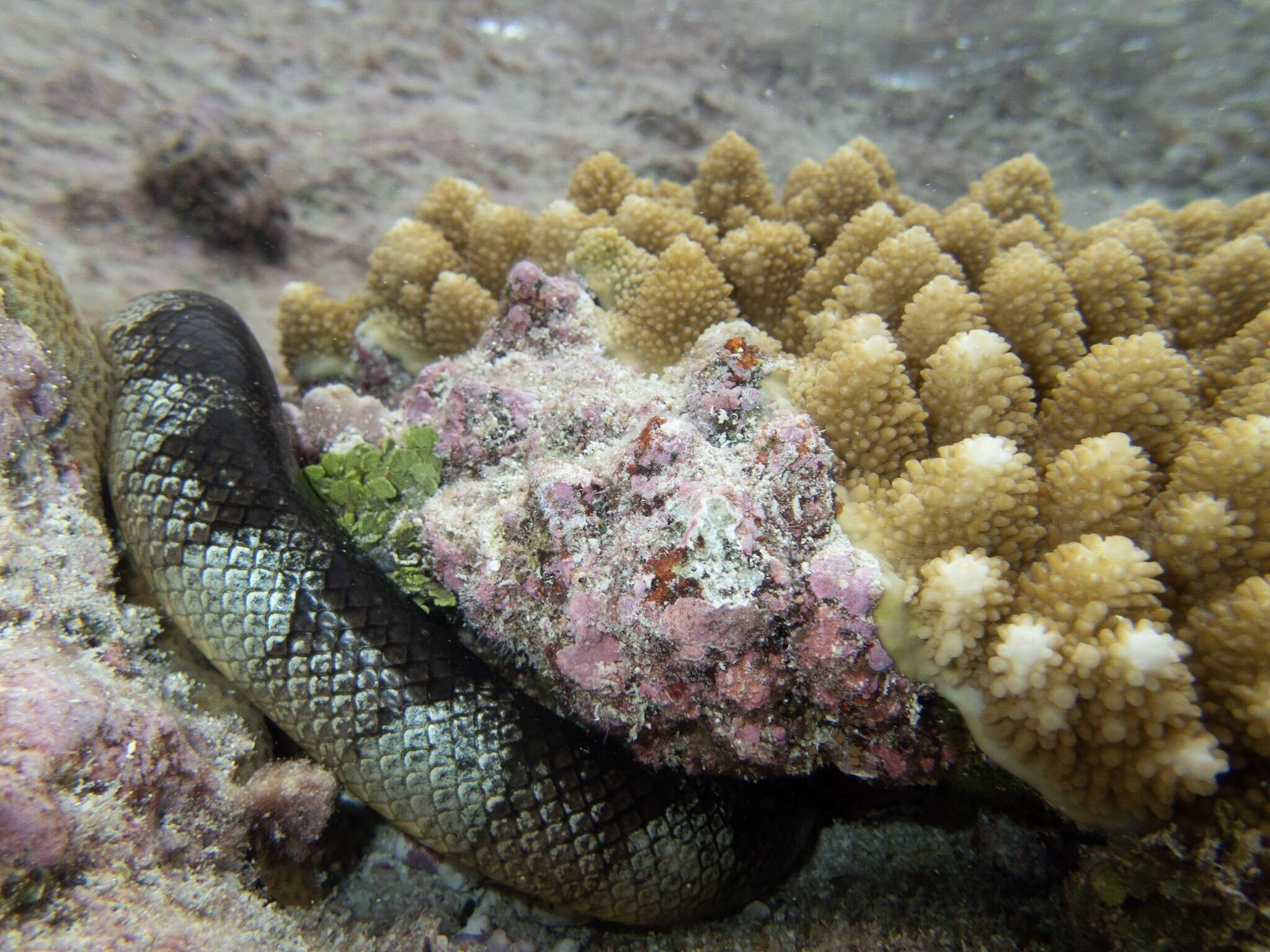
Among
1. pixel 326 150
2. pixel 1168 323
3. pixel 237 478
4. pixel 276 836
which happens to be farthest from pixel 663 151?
pixel 276 836

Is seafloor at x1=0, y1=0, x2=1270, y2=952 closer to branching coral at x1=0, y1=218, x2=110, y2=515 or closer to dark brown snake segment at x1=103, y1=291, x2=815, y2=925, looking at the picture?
dark brown snake segment at x1=103, y1=291, x2=815, y2=925

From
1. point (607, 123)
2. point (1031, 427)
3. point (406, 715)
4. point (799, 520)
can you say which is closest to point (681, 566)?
point (799, 520)

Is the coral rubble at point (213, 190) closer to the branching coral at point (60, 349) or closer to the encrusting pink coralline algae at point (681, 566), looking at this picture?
the branching coral at point (60, 349)

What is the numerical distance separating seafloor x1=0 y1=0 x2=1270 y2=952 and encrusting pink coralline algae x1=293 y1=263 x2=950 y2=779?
86cm

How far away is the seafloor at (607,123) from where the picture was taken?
2.48 meters

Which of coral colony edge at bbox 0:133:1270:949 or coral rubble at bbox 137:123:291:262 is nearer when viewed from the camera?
coral colony edge at bbox 0:133:1270:949

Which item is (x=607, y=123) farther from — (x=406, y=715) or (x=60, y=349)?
(x=406, y=715)

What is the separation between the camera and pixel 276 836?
2230 millimetres

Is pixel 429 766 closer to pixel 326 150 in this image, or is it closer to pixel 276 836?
pixel 276 836

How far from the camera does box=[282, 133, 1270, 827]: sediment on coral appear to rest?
1641mm

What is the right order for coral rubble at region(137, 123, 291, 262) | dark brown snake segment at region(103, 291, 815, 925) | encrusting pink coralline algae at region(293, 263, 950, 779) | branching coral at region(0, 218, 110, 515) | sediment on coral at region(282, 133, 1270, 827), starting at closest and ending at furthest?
sediment on coral at region(282, 133, 1270, 827)
encrusting pink coralline algae at region(293, 263, 950, 779)
dark brown snake segment at region(103, 291, 815, 925)
branching coral at region(0, 218, 110, 515)
coral rubble at region(137, 123, 291, 262)

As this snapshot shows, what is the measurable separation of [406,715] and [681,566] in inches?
47.3

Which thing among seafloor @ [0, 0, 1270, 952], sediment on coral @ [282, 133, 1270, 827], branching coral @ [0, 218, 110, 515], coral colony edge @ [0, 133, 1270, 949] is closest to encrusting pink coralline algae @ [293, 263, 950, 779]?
coral colony edge @ [0, 133, 1270, 949]

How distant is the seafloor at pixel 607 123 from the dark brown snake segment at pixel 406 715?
490mm
